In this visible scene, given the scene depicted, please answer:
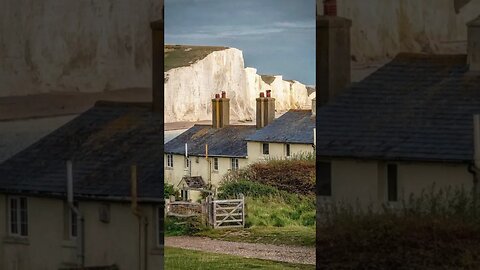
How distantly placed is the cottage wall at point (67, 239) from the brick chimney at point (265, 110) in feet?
1.37

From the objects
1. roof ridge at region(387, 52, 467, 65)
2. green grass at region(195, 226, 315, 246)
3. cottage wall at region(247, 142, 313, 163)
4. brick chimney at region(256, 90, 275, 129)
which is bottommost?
green grass at region(195, 226, 315, 246)

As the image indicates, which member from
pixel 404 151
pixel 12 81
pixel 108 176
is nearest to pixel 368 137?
pixel 404 151

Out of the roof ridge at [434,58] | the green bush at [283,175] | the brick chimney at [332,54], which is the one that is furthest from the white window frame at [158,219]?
the roof ridge at [434,58]

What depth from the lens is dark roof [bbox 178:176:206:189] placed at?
9.20 feet

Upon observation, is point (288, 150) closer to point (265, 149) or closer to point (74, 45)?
point (265, 149)

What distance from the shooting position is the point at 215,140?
2.78m

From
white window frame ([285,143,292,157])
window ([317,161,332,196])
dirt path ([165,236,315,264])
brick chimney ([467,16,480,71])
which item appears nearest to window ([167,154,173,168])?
dirt path ([165,236,315,264])

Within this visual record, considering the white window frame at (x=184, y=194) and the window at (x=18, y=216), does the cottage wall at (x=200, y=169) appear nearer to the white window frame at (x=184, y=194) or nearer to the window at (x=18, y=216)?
the white window frame at (x=184, y=194)

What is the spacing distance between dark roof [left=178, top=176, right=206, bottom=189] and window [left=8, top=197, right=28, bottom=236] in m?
0.59

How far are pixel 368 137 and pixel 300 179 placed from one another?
27 centimetres

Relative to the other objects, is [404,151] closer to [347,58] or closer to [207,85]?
[347,58]

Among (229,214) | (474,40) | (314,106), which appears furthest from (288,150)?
(474,40)

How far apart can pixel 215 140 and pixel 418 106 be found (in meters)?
0.62

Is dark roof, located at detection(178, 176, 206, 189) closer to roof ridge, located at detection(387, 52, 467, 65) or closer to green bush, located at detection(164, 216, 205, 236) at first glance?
green bush, located at detection(164, 216, 205, 236)
